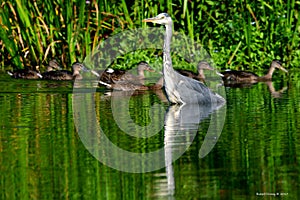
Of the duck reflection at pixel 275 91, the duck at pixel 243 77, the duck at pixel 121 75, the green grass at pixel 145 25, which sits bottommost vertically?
the duck reflection at pixel 275 91

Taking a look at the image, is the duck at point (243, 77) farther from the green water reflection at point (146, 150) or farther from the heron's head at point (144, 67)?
the green water reflection at point (146, 150)

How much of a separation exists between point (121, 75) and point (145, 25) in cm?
167

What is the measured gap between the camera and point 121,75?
1462cm

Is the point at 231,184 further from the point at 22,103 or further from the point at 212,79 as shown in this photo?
the point at 212,79

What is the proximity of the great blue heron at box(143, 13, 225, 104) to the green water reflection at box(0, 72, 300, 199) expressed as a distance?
39 cm

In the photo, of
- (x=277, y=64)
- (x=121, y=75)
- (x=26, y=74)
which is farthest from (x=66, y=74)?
(x=277, y=64)

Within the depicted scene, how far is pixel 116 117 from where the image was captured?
32.7 feet

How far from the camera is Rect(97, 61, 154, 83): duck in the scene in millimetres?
14367

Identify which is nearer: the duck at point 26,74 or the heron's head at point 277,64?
the duck at point 26,74

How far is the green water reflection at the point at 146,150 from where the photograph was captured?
6270mm

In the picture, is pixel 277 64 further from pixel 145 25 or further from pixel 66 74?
pixel 66 74

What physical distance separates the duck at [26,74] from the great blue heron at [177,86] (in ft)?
13.9

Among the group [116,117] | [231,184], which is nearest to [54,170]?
[231,184]

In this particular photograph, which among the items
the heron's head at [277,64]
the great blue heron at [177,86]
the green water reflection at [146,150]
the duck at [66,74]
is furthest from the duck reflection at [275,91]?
the duck at [66,74]
